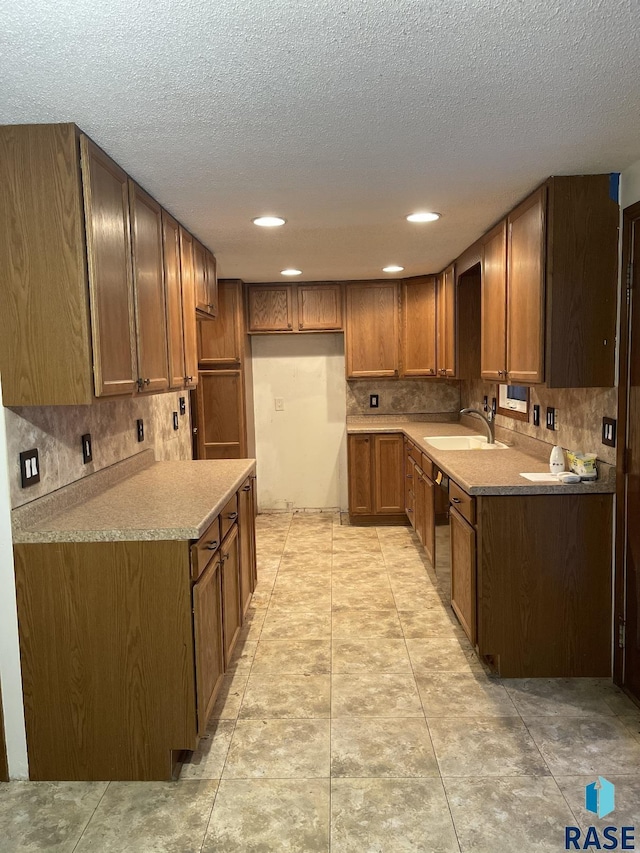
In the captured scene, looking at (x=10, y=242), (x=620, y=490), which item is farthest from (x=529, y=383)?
(x=10, y=242)

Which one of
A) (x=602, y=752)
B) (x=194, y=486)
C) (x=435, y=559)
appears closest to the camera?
(x=602, y=752)

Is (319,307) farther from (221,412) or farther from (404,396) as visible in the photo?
(221,412)

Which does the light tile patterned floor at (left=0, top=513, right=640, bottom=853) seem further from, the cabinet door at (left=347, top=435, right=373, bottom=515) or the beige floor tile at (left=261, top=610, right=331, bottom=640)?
the cabinet door at (left=347, top=435, right=373, bottom=515)

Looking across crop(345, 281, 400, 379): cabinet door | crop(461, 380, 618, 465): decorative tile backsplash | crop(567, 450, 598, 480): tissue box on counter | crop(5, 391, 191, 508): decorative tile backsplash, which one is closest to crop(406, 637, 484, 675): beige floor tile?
crop(567, 450, 598, 480): tissue box on counter

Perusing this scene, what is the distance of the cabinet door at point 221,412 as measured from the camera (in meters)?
5.34

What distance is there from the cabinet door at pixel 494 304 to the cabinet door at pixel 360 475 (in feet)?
6.06

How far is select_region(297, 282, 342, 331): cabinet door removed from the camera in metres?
5.48

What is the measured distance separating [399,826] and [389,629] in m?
1.47

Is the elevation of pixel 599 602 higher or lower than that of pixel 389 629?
higher

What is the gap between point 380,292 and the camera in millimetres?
5430

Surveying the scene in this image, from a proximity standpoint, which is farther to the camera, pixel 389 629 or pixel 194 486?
pixel 389 629

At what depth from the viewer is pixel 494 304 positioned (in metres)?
3.40

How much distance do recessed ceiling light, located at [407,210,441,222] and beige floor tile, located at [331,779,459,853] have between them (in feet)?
8.18

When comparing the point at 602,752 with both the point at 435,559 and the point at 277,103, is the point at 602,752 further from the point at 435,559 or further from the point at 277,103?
the point at 277,103
